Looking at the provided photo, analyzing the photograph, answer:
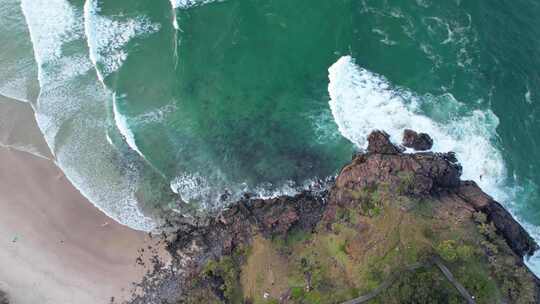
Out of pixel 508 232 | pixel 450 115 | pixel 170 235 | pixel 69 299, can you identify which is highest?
pixel 450 115

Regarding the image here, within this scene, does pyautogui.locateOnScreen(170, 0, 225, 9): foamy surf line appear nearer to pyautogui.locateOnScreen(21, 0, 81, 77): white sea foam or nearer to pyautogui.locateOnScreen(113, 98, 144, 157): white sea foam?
pyautogui.locateOnScreen(21, 0, 81, 77): white sea foam

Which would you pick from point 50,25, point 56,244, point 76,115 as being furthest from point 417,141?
point 50,25

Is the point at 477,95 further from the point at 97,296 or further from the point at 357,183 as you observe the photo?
the point at 97,296

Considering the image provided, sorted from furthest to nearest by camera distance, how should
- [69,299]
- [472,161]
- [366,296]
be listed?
[472,161] → [69,299] → [366,296]

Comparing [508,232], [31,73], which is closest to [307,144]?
[508,232]

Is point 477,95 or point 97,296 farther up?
point 477,95

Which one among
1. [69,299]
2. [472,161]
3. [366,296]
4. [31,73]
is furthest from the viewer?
[31,73]

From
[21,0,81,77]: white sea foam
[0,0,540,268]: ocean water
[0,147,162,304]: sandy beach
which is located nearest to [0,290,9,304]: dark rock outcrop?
[0,147,162,304]: sandy beach
